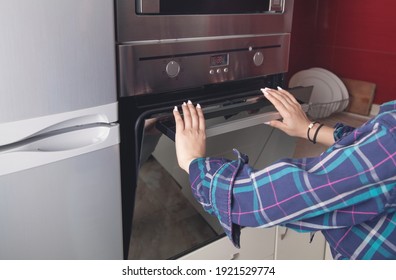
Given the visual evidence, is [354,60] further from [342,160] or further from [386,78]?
[342,160]

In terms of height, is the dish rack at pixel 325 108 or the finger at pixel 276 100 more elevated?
the finger at pixel 276 100

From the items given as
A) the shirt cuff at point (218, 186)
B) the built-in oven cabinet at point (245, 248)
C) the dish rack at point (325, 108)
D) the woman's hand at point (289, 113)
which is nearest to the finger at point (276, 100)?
the woman's hand at point (289, 113)

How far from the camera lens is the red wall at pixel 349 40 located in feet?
5.44

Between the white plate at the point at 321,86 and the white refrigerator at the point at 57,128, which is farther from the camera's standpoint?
the white plate at the point at 321,86

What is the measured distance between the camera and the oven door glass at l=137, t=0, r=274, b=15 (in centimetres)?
77

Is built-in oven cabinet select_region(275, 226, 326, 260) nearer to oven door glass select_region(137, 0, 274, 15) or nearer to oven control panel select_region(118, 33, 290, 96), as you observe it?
oven control panel select_region(118, 33, 290, 96)

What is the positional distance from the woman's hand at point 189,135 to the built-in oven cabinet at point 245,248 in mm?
388

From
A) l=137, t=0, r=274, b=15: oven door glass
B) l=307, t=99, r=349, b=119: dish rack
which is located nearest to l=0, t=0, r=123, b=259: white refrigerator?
l=137, t=0, r=274, b=15: oven door glass

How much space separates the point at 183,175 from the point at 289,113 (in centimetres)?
28

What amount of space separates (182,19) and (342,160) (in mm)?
454

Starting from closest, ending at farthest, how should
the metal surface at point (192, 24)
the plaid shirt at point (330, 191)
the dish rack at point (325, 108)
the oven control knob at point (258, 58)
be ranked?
the plaid shirt at point (330, 191) < the metal surface at point (192, 24) < the oven control knob at point (258, 58) < the dish rack at point (325, 108)

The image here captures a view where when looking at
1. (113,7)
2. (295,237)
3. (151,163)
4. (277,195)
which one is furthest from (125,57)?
(295,237)

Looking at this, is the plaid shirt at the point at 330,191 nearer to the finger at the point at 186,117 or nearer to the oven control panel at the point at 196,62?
the finger at the point at 186,117

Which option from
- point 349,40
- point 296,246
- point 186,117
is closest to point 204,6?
point 186,117
